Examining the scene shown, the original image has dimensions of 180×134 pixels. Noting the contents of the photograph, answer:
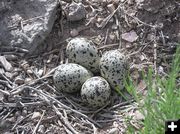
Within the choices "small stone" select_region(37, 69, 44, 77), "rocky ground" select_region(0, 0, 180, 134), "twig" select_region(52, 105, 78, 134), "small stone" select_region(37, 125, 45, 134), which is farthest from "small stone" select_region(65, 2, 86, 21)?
"small stone" select_region(37, 125, 45, 134)

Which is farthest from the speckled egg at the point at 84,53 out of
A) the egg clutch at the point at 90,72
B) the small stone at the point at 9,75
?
the small stone at the point at 9,75

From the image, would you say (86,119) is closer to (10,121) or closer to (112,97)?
(112,97)

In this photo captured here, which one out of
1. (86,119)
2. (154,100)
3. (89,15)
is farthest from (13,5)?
(154,100)

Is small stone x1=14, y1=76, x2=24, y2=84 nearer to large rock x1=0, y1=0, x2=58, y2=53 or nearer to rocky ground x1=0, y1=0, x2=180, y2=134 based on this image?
rocky ground x1=0, y1=0, x2=180, y2=134

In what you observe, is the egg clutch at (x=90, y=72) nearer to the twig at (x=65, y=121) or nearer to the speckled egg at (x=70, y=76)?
the speckled egg at (x=70, y=76)

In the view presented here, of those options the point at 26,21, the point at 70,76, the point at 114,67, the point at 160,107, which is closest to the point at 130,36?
the point at 114,67

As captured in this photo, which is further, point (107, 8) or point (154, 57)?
point (107, 8)
